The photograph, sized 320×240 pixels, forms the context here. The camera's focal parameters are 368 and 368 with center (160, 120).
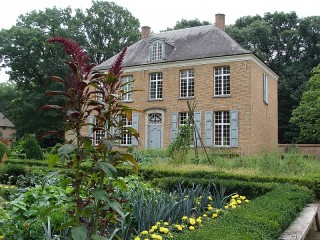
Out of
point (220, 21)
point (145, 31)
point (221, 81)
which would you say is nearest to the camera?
point (221, 81)

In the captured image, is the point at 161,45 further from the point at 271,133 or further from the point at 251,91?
the point at 271,133

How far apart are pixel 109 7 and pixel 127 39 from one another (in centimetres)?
353

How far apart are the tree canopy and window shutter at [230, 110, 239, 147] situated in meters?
15.0

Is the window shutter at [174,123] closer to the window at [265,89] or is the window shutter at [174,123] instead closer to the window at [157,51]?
the window at [157,51]

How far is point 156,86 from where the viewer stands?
72.5ft

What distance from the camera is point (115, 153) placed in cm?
272

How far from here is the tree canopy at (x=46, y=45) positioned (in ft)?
101

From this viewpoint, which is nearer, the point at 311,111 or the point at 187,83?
the point at 187,83

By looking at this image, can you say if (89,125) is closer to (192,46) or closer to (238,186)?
(238,186)

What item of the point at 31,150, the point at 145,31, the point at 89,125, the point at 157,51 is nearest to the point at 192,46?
the point at 157,51

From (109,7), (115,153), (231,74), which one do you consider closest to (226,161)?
(231,74)

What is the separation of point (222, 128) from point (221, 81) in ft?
8.42

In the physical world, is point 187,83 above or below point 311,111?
above

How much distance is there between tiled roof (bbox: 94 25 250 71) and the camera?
20.2 metres
